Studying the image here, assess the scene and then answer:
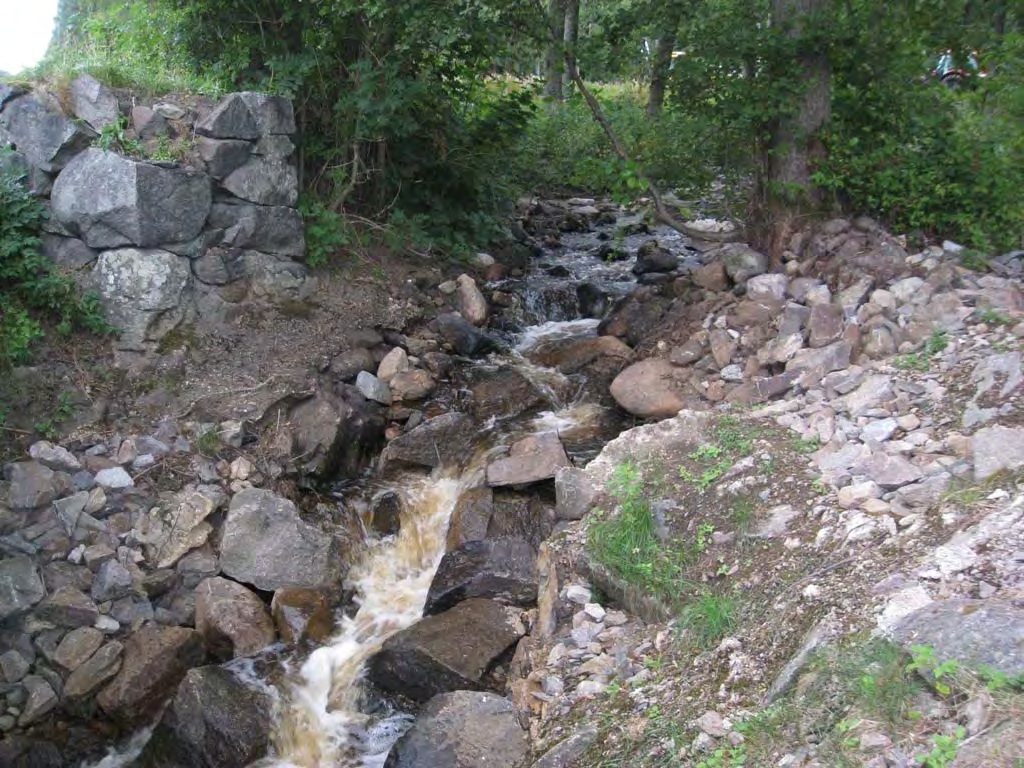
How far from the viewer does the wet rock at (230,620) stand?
18.2ft

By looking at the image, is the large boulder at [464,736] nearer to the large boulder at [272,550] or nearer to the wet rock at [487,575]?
the wet rock at [487,575]

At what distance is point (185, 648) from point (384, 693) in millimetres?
1331

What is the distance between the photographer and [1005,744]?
2.63 metres

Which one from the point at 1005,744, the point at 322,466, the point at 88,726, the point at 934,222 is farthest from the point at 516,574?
the point at 934,222

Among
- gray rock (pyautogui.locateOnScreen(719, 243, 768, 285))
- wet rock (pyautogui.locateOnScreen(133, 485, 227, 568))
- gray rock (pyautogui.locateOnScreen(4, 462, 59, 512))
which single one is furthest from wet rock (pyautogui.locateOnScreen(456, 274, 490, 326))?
gray rock (pyautogui.locateOnScreen(4, 462, 59, 512))

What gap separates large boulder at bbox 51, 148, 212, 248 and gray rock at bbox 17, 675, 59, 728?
342cm

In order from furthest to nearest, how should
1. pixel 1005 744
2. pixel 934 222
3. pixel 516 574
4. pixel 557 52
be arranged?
pixel 557 52 → pixel 934 222 → pixel 516 574 → pixel 1005 744

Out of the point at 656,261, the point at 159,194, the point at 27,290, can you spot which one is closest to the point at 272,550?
the point at 27,290

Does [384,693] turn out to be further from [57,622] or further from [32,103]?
[32,103]

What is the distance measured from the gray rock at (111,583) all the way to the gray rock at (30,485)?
650mm

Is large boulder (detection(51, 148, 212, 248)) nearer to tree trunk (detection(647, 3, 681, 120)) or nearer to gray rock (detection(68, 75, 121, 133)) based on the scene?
gray rock (detection(68, 75, 121, 133))

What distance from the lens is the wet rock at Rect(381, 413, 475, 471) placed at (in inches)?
277

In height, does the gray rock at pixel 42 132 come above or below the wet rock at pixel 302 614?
above

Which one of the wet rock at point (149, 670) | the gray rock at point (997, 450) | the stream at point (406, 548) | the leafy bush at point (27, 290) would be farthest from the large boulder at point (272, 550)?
the gray rock at point (997, 450)
